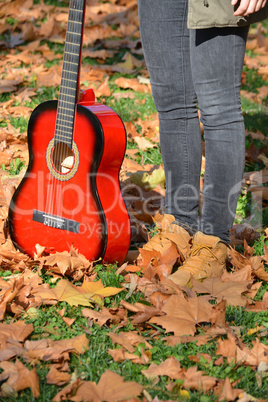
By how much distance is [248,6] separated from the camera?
1.84 meters

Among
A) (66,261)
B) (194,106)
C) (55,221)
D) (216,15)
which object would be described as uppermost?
(216,15)

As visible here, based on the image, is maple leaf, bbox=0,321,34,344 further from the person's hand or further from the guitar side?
the person's hand

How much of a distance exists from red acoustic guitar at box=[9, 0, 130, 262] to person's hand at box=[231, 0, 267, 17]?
0.76m

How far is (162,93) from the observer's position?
2.37 metres

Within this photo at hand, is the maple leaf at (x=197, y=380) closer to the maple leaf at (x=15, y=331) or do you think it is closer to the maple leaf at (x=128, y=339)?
the maple leaf at (x=128, y=339)

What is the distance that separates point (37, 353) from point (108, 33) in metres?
4.86

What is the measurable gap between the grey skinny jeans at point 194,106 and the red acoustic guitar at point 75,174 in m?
0.27

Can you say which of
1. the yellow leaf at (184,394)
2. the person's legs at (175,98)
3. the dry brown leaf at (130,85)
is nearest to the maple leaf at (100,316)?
the yellow leaf at (184,394)

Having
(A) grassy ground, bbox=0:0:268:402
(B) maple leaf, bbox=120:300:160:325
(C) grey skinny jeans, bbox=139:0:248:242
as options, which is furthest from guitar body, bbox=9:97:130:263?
(B) maple leaf, bbox=120:300:160:325

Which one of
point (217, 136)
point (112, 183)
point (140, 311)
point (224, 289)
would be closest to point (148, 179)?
point (112, 183)

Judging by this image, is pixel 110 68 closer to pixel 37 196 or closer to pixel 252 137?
pixel 252 137

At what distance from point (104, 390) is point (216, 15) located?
1.43 meters

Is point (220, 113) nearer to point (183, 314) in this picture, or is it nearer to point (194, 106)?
point (194, 106)

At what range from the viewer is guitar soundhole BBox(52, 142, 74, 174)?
2410 mm
